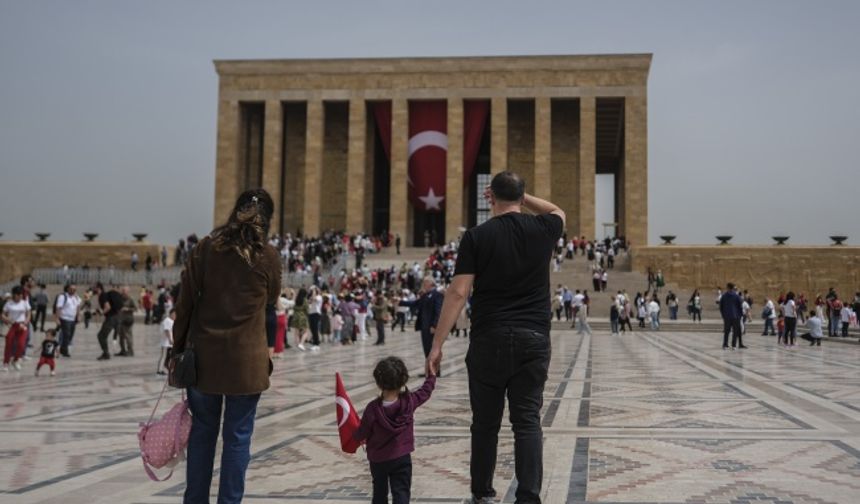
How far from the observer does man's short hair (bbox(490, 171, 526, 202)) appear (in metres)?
3.74

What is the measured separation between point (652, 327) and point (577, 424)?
20319 millimetres

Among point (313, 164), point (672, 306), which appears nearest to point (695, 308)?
point (672, 306)

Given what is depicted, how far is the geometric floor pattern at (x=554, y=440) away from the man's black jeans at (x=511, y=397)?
453 millimetres

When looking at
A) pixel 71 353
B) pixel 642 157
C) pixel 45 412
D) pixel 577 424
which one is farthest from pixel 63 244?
pixel 577 424

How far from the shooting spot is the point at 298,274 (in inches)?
1231

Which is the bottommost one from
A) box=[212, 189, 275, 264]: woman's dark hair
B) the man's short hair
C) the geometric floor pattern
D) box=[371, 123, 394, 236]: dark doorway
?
the geometric floor pattern

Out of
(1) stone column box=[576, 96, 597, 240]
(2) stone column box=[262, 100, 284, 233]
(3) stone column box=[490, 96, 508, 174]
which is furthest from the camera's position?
(2) stone column box=[262, 100, 284, 233]

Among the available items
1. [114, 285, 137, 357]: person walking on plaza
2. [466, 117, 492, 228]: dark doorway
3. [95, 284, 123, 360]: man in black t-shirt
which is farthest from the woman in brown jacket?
[466, 117, 492, 228]: dark doorway

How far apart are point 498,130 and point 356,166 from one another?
7.89m

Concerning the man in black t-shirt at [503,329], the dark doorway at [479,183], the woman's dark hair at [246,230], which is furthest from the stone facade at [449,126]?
the woman's dark hair at [246,230]

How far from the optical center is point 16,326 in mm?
11477

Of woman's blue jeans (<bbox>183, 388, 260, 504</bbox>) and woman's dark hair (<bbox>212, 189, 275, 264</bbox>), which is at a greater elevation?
woman's dark hair (<bbox>212, 189, 275, 264</bbox>)

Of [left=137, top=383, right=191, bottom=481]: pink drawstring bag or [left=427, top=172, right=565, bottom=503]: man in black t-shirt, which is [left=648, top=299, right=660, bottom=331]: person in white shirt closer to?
[left=427, top=172, right=565, bottom=503]: man in black t-shirt

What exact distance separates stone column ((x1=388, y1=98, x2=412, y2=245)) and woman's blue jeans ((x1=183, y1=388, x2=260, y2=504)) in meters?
39.5
